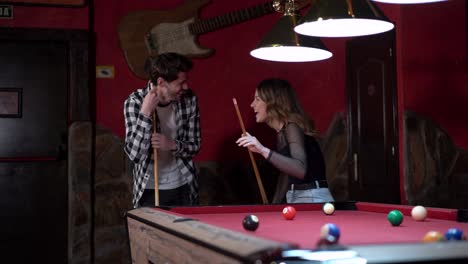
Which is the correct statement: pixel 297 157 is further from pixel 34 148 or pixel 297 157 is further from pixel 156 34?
pixel 34 148

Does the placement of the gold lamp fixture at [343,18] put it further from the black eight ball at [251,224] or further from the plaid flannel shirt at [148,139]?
the plaid flannel shirt at [148,139]

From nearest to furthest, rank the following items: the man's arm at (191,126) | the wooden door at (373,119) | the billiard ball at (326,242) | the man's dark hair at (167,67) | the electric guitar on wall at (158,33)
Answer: the billiard ball at (326,242) < the man's dark hair at (167,67) < the man's arm at (191,126) < the wooden door at (373,119) < the electric guitar on wall at (158,33)

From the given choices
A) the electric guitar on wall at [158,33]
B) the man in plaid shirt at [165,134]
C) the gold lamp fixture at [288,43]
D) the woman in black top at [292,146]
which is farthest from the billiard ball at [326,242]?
the electric guitar on wall at [158,33]

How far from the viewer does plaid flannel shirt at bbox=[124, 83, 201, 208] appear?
3609 millimetres

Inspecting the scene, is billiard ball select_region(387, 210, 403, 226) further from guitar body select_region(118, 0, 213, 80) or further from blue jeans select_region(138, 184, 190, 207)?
guitar body select_region(118, 0, 213, 80)

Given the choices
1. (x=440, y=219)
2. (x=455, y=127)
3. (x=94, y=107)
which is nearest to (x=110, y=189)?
(x=94, y=107)

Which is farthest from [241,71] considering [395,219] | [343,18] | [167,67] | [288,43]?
[395,219]

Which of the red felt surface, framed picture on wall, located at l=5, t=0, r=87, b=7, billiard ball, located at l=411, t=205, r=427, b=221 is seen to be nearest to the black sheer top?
the red felt surface

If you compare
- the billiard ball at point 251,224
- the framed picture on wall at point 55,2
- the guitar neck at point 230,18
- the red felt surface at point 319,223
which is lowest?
the red felt surface at point 319,223

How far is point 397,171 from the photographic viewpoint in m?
4.11

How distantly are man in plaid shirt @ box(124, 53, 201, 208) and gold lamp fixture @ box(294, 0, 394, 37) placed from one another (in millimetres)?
1142

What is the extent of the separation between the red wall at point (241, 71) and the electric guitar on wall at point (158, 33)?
0.06 m

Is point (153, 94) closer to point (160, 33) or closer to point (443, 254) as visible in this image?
point (160, 33)

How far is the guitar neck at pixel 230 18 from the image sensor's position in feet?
15.0
